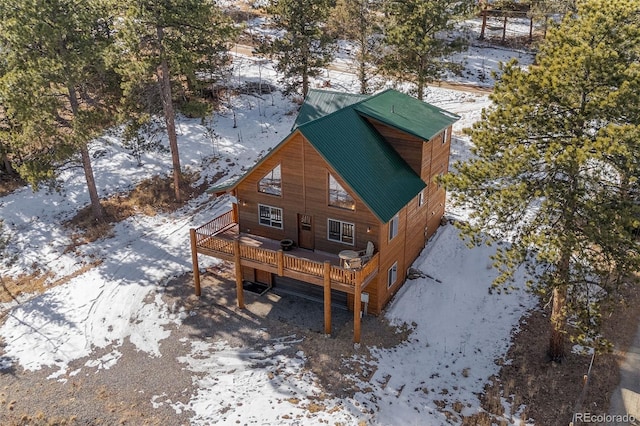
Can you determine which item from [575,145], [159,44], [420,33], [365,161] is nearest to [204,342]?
[365,161]

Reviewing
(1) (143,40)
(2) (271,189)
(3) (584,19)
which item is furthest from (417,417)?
(1) (143,40)

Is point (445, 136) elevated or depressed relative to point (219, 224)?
elevated

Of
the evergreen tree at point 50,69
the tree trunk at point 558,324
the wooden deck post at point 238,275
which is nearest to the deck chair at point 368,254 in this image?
the wooden deck post at point 238,275

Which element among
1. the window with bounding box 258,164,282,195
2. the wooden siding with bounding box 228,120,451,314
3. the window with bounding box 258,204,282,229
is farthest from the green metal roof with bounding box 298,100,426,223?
the window with bounding box 258,204,282,229

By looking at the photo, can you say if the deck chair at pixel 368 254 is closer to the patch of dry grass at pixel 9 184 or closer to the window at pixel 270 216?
the window at pixel 270 216

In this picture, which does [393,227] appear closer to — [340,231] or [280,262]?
[340,231]
